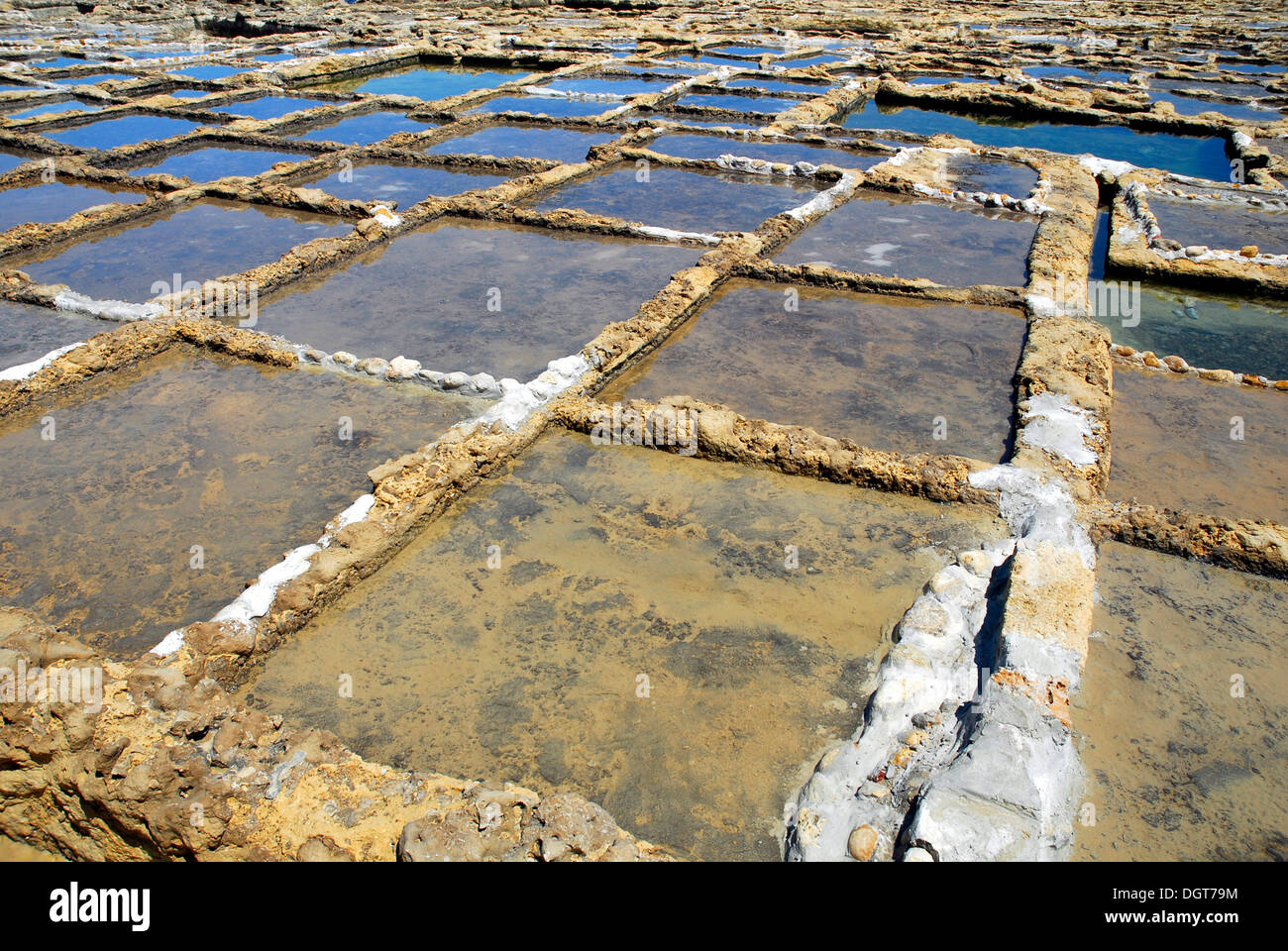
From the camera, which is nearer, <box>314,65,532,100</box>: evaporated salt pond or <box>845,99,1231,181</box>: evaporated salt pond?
<box>845,99,1231,181</box>: evaporated salt pond

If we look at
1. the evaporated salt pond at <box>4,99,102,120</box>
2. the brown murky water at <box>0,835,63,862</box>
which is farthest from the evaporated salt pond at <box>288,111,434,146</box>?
the brown murky water at <box>0,835,63,862</box>

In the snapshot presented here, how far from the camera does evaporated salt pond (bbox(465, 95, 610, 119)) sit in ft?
42.0

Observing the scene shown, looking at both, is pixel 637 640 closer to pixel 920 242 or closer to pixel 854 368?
pixel 854 368

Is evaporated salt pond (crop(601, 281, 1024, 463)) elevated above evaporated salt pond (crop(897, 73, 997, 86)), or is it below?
below

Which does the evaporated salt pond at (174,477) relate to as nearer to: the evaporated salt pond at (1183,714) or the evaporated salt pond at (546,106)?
the evaporated salt pond at (1183,714)

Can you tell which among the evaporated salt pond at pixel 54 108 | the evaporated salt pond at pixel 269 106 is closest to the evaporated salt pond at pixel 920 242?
the evaporated salt pond at pixel 269 106

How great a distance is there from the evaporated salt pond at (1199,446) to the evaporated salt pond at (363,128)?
31.7 ft

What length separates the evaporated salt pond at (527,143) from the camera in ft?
35.6

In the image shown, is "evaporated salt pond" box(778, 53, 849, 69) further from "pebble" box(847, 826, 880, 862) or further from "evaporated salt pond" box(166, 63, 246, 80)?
"pebble" box(847, 826, 880, 862)

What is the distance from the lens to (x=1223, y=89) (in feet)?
47.8

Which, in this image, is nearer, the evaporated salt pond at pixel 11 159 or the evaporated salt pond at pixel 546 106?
the evaporated salt pond at pixel 11 159

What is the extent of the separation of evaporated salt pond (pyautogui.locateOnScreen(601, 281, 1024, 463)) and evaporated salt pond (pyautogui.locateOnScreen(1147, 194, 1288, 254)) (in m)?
3.07

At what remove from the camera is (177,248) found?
307 inches
